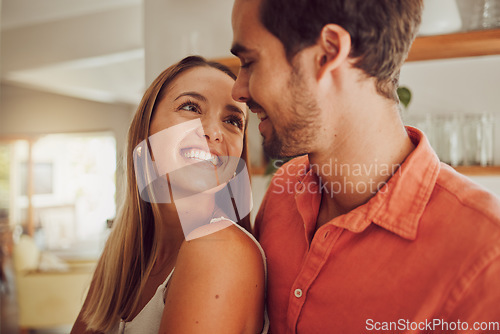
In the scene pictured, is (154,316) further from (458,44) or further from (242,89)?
(458,44)

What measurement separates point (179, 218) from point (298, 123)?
0.42 m

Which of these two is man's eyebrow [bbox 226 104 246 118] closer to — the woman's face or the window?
the woman's face

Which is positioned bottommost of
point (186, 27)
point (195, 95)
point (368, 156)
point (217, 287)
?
point (217, 287)

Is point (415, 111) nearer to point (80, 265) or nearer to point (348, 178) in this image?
point (348, 178)

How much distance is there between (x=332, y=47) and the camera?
72 centimetres

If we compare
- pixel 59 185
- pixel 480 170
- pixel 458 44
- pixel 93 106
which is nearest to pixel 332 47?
pixel 458 44

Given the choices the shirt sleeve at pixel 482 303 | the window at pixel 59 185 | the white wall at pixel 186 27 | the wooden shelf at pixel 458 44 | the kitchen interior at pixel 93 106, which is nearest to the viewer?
the shirt sleeve at pixel 482 303

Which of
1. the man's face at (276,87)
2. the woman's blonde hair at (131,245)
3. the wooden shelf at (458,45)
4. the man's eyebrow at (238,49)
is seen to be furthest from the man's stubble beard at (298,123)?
the wooden shelf at (458,45)

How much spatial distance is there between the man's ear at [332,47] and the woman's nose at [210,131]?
27 cm

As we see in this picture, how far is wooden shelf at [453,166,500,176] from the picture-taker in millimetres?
1492

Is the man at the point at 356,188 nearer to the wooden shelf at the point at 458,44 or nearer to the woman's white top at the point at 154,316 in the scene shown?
the woman's white top at the point at 154,316

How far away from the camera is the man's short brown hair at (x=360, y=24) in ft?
2.32

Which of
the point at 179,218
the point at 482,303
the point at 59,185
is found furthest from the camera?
the point at 59,185

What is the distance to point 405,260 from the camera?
0.64m
